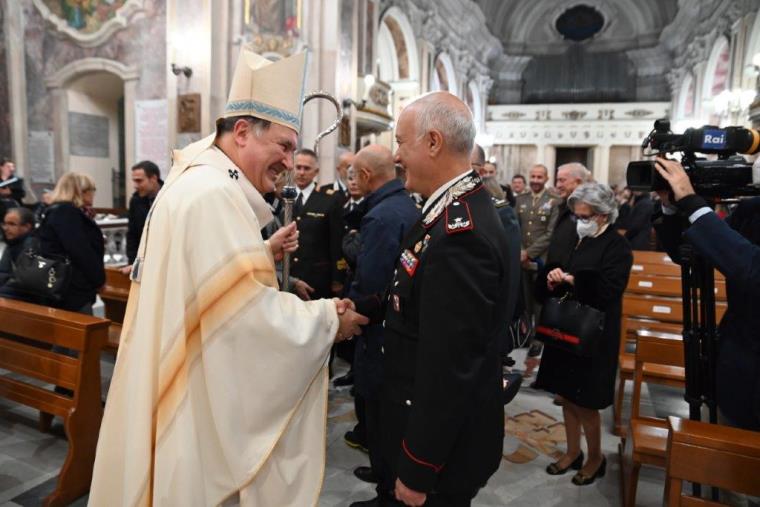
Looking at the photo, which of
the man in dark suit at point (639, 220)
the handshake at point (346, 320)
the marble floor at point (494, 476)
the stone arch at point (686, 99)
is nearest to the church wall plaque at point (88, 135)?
the marble floor at point (494, 476)

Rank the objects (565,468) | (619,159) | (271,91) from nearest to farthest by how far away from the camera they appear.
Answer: (271,91)
(565,468)
(619,159)

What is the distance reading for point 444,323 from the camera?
4.58 ft

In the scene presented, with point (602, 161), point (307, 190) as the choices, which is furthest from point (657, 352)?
point (602, 161)

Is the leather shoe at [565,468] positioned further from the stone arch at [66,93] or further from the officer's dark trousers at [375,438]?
the stone arch at [66,93]

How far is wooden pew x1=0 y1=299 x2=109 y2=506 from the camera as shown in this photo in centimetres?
266

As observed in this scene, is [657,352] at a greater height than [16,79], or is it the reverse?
[16,79]

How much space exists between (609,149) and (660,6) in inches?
256

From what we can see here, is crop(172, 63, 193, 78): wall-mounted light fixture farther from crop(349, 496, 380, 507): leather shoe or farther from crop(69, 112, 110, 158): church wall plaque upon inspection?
crop(349, 496, 380, 507): leather shoe

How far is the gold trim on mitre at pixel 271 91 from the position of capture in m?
1.69

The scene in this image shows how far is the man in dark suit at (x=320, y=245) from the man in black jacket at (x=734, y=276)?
2.45 metres

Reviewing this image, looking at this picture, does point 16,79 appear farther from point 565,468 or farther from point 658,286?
point 565,468

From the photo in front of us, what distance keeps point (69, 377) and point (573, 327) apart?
8.36 feet

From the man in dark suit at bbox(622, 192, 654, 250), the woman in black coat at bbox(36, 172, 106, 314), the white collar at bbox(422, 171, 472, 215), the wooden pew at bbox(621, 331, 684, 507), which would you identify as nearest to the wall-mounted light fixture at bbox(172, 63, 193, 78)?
the woman in black coat at bbox(36, 172, 106, 314)

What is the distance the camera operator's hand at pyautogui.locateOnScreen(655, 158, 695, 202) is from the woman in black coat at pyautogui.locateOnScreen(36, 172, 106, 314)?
335 centimetres
